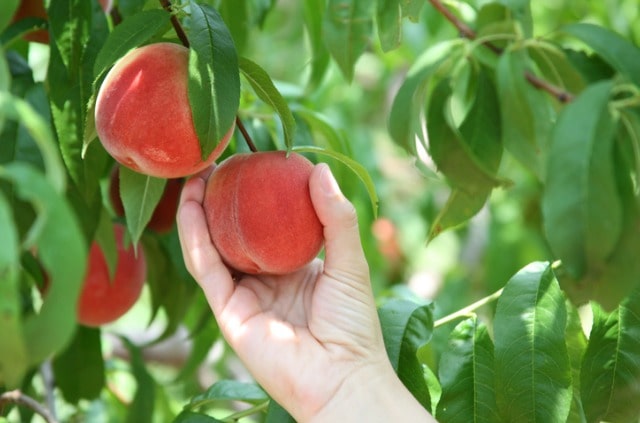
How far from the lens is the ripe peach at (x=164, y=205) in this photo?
50.9 inches

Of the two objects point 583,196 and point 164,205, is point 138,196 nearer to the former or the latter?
point 164,205

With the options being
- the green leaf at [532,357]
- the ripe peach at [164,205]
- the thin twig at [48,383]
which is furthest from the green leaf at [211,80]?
the thin twig at [48,383]

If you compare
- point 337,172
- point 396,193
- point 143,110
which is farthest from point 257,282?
point 396,193

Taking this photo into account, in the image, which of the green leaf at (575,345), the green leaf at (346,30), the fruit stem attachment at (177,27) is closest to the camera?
the fruit stem attachment at (177,27)

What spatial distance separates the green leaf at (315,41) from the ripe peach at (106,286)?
1.21 ft

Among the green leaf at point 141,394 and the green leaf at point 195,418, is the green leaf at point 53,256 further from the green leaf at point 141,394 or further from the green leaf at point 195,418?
the green leaf at point 141,394

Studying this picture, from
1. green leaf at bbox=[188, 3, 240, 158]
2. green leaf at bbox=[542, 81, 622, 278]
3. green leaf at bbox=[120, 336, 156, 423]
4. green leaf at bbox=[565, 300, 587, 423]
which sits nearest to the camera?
green leaf at bbox=[542, 81, 622, 278]

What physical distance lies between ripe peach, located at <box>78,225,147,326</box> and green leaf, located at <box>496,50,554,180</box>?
59 centimetres

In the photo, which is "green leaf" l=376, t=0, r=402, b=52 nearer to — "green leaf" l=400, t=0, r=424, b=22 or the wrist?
"green leaf" l=400, t=0, r=424, b=22

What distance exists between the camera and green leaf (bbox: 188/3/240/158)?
0.83 m

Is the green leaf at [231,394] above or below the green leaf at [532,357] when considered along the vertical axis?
below

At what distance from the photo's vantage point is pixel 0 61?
25.1 inches

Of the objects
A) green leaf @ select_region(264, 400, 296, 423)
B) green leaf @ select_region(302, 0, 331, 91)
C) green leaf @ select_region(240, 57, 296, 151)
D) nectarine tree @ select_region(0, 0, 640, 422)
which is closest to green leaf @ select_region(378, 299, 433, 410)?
nectarine tree @ select_region(0, 0, 640, 422)

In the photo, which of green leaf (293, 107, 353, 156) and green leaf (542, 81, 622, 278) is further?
green leaf (293, 107, 353, 156)
